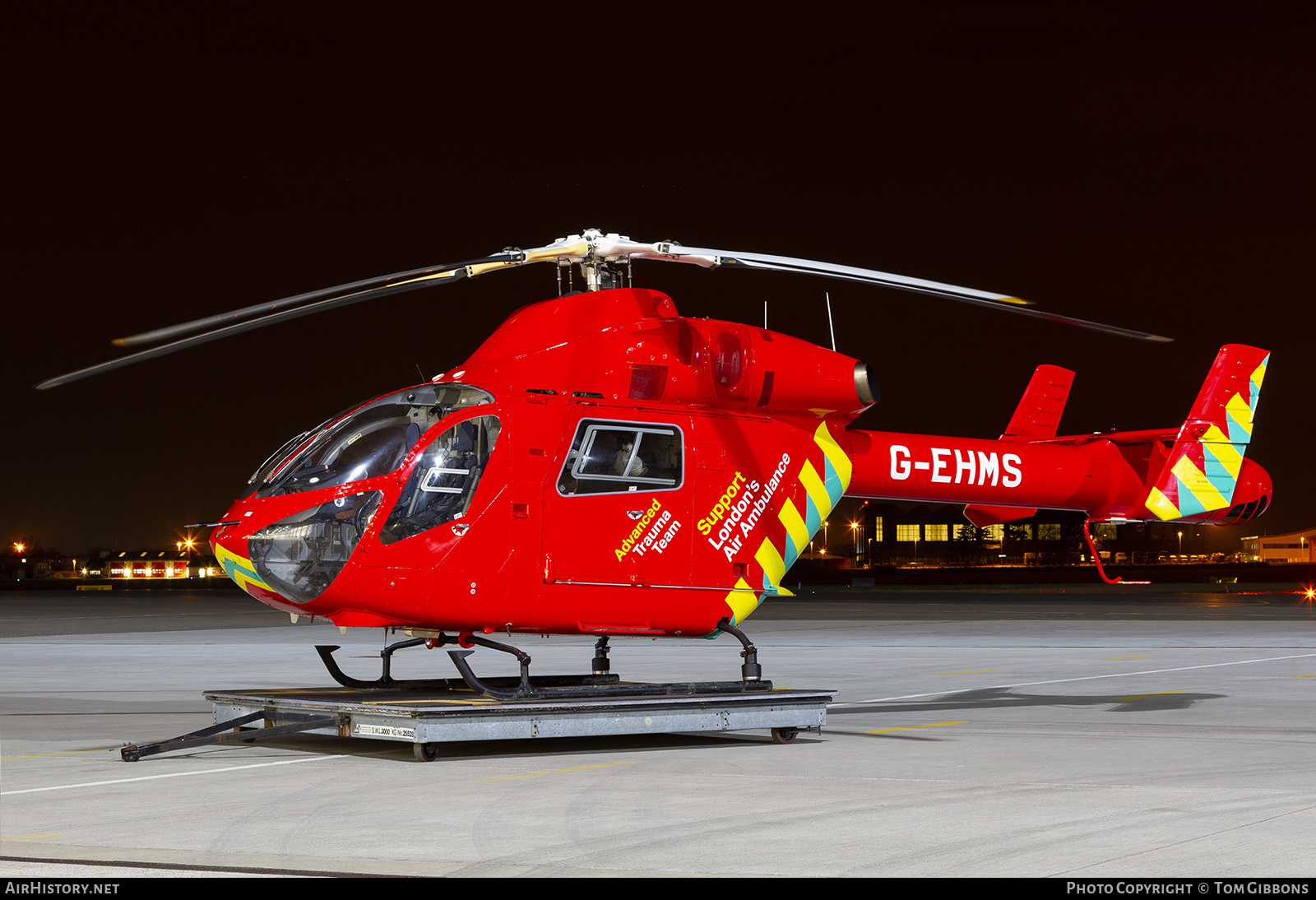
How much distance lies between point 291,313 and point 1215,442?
1113cm

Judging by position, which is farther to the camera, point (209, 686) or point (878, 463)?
point (209, 686)

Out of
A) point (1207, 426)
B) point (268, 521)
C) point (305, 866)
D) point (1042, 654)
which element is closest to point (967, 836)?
point (305, 866)

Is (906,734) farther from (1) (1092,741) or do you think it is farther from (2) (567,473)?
(2) (567,473)

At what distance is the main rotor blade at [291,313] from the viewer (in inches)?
420

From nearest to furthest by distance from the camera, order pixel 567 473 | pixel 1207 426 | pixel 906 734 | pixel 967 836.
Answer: pixel 967 836
pixel 567 473
pixel 906 734
pixel 1207 426

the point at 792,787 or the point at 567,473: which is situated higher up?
the point at 567,473

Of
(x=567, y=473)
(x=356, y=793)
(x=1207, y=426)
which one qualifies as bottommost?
(x=356, y=793)

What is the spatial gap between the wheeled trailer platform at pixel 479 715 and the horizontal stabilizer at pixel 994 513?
450cm

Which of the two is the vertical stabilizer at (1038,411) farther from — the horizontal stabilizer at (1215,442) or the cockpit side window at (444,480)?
the cockpit side window at (444,480)

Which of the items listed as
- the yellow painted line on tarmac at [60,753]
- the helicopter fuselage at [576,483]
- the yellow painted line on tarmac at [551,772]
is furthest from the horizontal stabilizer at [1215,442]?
the yellow painted line on tarmac at [60,753]

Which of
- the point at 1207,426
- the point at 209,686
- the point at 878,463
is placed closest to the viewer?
the point at 878,463

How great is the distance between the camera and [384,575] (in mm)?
11727

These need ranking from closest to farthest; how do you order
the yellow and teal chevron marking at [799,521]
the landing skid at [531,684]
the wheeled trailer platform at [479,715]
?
the wheeled trailer platform at [479,715]
the landing skid at [531,684]
the yellow and teal chevron marking at [799,521]

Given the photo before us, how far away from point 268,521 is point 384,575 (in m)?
1.03
